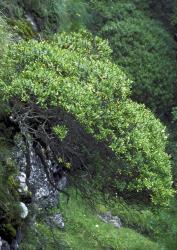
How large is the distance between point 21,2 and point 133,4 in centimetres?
681

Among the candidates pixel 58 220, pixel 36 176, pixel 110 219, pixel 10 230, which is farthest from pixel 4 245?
pixel 110 219

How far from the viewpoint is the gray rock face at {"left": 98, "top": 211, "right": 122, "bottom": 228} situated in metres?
16.5

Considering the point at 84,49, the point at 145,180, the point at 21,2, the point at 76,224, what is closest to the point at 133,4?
the point at 21,2

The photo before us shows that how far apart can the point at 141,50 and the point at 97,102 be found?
32.5 ft

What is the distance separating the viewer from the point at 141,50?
2098 cm

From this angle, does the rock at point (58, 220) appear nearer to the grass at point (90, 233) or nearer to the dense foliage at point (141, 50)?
the grass at point (90, 233)

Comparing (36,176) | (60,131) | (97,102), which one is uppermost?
(97,102)

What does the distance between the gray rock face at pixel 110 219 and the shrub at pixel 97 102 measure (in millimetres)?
3863

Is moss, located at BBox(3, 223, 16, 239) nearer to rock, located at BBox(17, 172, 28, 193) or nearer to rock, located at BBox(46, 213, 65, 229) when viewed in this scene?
rock, located at BBox(17, 172, 28, 193)

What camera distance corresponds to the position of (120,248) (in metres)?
15.3

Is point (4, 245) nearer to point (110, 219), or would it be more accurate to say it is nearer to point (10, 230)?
point (10, 230)

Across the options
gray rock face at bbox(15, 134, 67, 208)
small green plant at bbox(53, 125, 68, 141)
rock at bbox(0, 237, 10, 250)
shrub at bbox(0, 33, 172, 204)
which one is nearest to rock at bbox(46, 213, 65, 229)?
gray rock face at bbox(15, 134, 67, 208)

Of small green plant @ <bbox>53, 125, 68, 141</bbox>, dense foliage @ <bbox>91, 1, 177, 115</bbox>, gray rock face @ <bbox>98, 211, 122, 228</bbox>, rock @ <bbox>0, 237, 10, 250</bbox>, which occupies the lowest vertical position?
gray rock face @ <bbox>98, 211, 122, 228</bbox>

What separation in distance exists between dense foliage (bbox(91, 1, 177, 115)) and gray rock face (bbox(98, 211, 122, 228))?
5208mm
